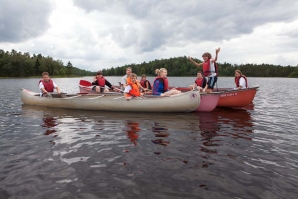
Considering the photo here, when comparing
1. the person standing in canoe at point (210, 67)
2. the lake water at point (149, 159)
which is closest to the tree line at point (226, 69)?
the person standing in canoe at point (210, 67)

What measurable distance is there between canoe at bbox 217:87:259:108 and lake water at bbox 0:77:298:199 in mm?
2814

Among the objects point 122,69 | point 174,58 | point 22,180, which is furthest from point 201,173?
point 122,69

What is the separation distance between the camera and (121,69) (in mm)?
145375

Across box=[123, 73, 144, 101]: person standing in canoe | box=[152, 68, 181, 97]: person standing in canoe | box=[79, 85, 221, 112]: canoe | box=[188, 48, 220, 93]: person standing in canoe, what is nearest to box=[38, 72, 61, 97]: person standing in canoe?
box=[123, 73, 144, 101]: person standing in canoe

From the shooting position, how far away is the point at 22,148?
16.4ft

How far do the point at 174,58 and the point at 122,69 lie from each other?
3944cm

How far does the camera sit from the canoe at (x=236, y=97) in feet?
33.2

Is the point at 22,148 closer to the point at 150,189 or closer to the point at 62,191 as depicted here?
the point at 62,191

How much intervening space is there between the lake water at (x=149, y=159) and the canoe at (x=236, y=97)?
9.23 ft

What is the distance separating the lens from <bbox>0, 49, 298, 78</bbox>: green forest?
78.4 m

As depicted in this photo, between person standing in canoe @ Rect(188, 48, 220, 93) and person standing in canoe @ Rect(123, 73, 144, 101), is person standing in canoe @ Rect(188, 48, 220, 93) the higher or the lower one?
the higher one

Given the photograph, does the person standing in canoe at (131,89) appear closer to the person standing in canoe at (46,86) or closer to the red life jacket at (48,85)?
the person standing in canoe at (46,86)

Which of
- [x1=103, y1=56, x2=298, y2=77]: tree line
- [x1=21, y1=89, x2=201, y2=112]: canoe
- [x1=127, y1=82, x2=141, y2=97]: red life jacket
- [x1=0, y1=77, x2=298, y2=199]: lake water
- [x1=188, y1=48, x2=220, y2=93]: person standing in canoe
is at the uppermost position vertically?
[x1=103, y1=56, x2=298, y2=77]: tree line

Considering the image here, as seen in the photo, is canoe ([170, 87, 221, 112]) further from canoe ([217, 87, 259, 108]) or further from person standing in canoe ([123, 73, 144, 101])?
person standing in canoe ([123, 73, 144, 101])
